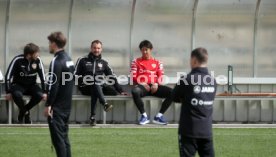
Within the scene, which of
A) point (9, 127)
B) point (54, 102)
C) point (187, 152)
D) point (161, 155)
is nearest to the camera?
point (187, 152)

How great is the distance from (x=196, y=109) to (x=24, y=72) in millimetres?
7554

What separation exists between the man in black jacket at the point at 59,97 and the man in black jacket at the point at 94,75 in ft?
19.7

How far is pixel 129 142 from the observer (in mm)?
12023

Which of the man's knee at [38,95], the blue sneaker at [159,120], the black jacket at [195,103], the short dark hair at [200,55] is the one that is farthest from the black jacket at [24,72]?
the short dark hair at [200,55]

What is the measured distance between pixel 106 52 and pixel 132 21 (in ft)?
2.94

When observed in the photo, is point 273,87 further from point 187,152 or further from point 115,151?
point 187,152

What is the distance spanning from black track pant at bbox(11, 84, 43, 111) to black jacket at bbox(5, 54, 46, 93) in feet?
0.27

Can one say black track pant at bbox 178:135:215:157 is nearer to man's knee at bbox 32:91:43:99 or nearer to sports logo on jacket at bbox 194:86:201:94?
sports logo on jacket at bbox 194:86:201:94

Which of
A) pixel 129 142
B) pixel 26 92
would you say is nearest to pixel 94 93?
pixel 26 92

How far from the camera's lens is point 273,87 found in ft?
54.8

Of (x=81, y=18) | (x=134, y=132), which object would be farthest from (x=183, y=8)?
(x=134, y=132)

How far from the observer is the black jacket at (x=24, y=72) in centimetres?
1470

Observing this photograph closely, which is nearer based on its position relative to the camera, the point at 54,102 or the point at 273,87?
the point at 54,102

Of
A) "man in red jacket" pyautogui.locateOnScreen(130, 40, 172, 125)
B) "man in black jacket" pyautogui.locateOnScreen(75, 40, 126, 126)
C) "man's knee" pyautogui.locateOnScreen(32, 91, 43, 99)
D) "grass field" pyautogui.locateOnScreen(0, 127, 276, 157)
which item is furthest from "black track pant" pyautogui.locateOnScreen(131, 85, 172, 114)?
"man's knee" pyautogui.locateOnScreen(32, 91, 43, 99)
